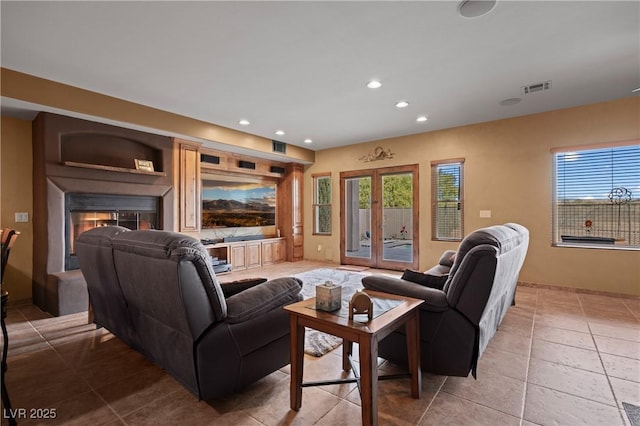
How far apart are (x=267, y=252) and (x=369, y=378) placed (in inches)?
221

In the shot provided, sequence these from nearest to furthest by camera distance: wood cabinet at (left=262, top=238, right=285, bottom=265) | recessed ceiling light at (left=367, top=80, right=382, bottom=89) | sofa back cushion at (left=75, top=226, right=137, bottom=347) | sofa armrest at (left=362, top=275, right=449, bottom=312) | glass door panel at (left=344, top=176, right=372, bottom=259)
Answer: sofa armrest at (left=362, top=275, right=449, bottom=312)
sofa back cushion at (left=75, top=226, right=137, bottom=347)
recessed ceiling light at (left=367, top=80, right=382, bottom=89)
glass door panel at (left=344, top=176, right=372, bottom=259)
wood cabinet at (left=262, top=238, right=285, bottom=265)

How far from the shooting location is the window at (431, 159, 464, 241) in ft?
18.5

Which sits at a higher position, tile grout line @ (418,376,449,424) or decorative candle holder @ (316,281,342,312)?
decorative candle holder @ (316,281,342,312)

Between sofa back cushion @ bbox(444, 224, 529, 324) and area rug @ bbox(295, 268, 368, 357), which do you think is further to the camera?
area rug @ bbox(295, 268, 368, 357)

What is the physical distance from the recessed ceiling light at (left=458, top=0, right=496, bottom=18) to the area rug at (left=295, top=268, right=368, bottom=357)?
9.30ft

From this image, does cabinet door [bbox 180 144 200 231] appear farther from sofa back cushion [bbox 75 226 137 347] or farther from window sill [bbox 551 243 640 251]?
window sill [bbox 551 243 640 251]

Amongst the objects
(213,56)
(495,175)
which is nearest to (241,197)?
(213,56)

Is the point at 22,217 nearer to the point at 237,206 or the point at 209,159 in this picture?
the point at 209,159

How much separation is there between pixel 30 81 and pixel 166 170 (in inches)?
74.8

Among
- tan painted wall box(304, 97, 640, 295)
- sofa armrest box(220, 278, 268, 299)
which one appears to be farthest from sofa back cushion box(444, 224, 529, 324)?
tan painted wall box(304, 97, 640, 295)

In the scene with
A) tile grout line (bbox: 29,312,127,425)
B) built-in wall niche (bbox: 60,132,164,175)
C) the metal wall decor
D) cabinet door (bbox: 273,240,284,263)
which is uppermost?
the metal wall decor

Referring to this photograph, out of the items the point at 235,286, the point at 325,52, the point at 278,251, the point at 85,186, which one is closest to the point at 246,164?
the point at 278,251

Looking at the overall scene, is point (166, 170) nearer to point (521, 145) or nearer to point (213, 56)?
point (213, 56)

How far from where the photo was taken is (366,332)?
1.52 meters
